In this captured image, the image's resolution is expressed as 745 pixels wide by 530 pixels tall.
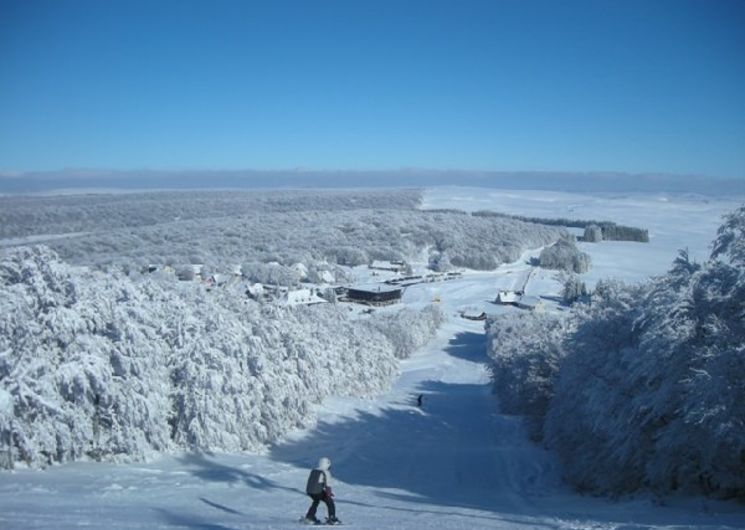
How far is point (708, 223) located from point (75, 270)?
135 metres

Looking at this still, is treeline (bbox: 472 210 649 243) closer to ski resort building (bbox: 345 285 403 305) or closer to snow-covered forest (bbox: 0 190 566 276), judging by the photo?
snow-covered forest (bbox: 0 190 566 276)

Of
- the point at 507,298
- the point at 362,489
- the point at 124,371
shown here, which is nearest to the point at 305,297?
the point at 507,298

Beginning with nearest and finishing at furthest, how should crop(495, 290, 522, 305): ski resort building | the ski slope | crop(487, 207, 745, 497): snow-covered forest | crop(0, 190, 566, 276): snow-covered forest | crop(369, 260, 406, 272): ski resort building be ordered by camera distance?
1. the ski slope
2. crop(487, 207, 745, 497): snow-covered forest
3. crop(495, 290, 522, 305): ski resort building
4. crop(0, 190, 566, 276): snow-covered forest
5. crop(369, 260, 406, 272): ski resort building

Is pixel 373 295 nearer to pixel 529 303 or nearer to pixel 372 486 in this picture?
pixel 529 303

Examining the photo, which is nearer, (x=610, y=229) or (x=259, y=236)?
(x=259, y=236)

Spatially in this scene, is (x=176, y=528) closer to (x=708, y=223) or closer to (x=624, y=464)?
(x=624, y=464)

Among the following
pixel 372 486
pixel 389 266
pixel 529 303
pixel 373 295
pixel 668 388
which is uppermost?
pixel 668 388

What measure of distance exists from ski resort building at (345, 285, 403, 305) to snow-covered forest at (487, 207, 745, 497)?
64.2m

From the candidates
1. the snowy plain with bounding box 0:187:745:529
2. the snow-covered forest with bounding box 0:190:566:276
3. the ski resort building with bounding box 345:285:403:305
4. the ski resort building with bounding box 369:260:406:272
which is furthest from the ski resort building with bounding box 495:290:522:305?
the snowy plain with bounding box 0:187:745:529

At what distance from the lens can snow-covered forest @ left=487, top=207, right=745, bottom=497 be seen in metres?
12.7

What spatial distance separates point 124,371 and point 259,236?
404 ft

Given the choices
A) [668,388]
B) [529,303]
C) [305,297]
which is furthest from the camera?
[529,303]

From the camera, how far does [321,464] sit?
9852 mm

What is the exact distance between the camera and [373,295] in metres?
84.2
